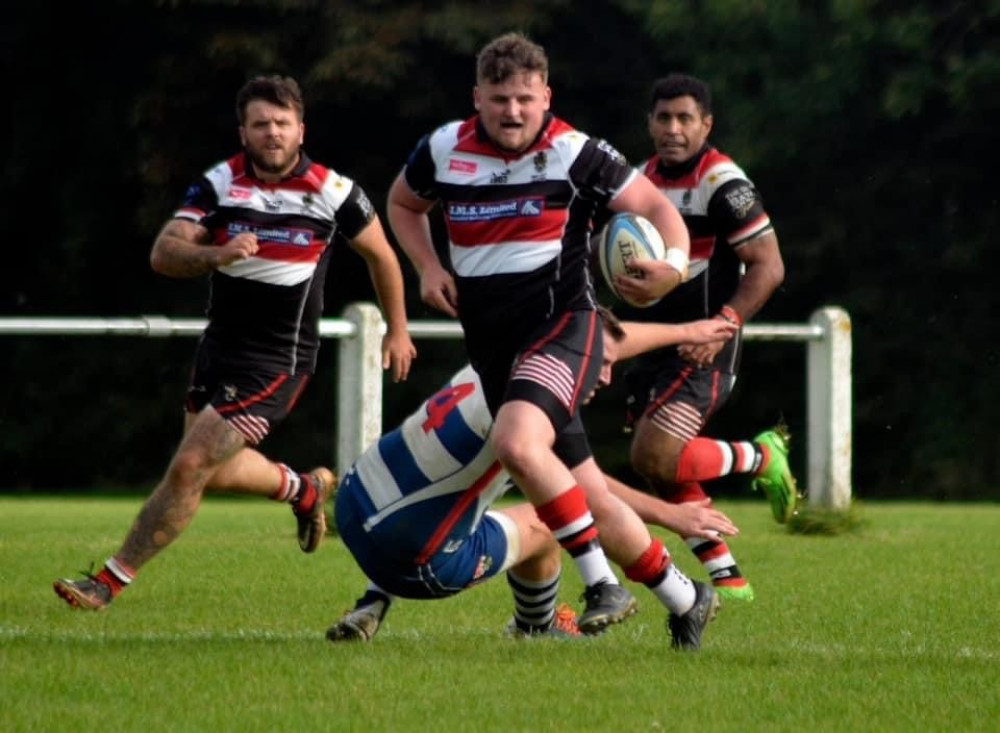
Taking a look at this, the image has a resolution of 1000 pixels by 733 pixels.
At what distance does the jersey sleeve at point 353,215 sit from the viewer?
8.88 m

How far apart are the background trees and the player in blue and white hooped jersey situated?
17.5 meters

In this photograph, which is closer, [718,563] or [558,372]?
[558,372]

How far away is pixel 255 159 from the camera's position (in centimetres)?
881

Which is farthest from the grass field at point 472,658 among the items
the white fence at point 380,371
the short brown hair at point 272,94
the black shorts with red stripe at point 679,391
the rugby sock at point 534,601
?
the short brown hair at point 272,94

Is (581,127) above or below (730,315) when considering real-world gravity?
above

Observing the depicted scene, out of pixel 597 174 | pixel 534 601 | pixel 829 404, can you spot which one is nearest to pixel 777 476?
pixel 829 404

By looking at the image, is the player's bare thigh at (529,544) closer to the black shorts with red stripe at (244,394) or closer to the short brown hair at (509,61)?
the short brown hair at (509,61)

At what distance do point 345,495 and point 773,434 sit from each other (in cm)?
432

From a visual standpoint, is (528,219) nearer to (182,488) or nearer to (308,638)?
(308,638)

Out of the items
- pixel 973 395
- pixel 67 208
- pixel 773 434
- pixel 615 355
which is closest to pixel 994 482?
pixel 973 395

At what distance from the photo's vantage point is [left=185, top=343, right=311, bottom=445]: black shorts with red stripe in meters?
8.83

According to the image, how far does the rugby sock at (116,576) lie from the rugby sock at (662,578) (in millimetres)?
2336

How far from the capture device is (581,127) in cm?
2614

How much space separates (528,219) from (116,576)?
227 cm
